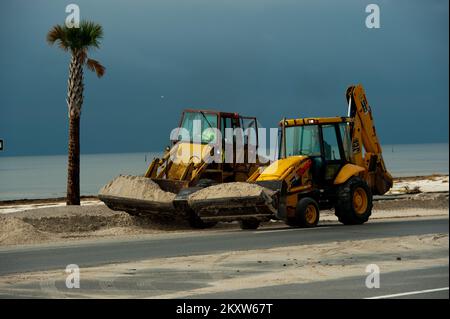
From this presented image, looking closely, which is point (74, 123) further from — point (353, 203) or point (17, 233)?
point (353, 203)

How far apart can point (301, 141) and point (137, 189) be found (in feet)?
16.3

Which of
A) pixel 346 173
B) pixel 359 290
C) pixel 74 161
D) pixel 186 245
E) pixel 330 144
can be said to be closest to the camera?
pixel 359 290

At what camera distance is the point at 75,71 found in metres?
39.2

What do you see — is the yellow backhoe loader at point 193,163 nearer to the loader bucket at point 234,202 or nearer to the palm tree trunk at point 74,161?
the loader bucket at point 234,202

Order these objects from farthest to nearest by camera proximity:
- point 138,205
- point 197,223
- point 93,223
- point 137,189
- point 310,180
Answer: point 93,223 < point 197,223 < point 137,189 < point 138,205 < point 310,180

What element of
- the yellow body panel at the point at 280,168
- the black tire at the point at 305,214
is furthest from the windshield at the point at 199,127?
the black tire at the point at 305,214

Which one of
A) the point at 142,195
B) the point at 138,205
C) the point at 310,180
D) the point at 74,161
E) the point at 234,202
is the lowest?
the point at 138,205

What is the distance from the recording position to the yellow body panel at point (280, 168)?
25.2 meters

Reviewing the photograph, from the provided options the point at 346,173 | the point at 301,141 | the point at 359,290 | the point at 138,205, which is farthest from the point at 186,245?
the point at 359,290

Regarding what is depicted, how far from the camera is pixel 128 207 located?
1096 inches
